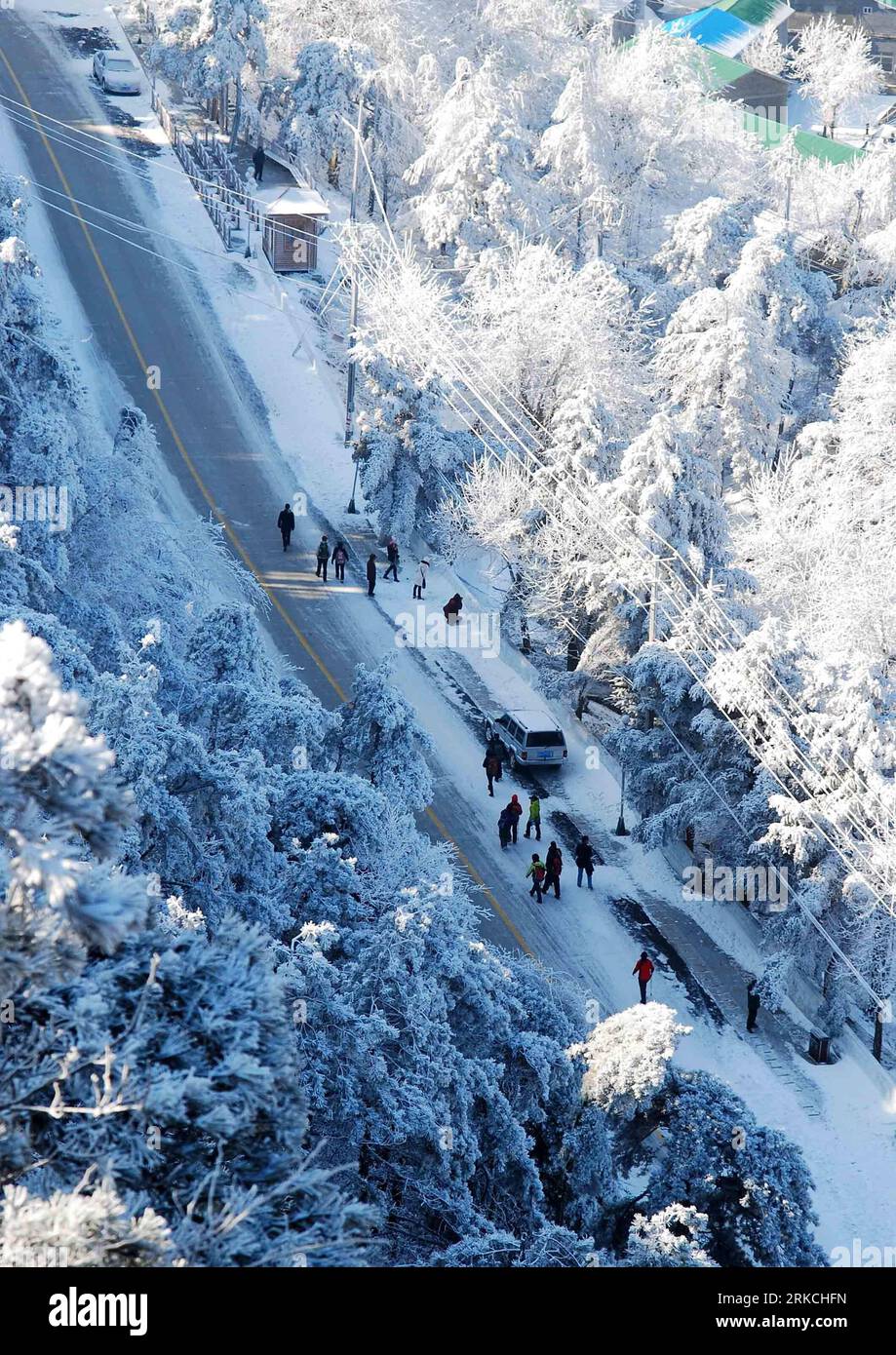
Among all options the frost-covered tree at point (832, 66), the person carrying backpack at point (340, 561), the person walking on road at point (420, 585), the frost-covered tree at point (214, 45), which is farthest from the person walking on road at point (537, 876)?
the frost-covered tree at point (832, 66)

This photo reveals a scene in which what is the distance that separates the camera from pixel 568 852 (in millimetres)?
31688

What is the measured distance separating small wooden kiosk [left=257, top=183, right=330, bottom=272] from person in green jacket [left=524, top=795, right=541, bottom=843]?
23568 mm

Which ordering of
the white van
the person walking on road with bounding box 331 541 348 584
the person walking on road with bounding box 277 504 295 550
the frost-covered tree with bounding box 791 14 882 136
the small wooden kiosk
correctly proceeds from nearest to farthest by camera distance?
1. the white van
2. the person walking on road with bounding box 331 541 348 584
3. the person walking on road with bounding box 277 504 295 550
4. the small wooden kiosk
5. the frost-covered tree with bounding box 791 14 882 136

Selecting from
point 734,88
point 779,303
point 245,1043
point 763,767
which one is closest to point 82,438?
point 763,767

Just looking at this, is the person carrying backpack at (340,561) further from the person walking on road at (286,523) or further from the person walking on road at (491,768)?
the person walking on road at (491,768)

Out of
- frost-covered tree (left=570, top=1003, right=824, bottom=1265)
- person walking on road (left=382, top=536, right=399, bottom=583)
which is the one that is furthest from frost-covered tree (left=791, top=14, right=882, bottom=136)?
frost-covered tree (left=570, top=1003, right=824, bottom=1265)

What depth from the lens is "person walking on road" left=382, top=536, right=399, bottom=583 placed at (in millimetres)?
→ 38500

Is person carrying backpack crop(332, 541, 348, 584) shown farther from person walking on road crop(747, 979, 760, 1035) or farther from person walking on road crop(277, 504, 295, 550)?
person walking on road crop(747, 979, 760, 1035)

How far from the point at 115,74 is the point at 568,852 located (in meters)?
38.2

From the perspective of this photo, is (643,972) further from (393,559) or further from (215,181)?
(215,181)

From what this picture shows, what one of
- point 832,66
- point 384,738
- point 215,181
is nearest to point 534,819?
point 384,738

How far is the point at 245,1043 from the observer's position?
366 inches
